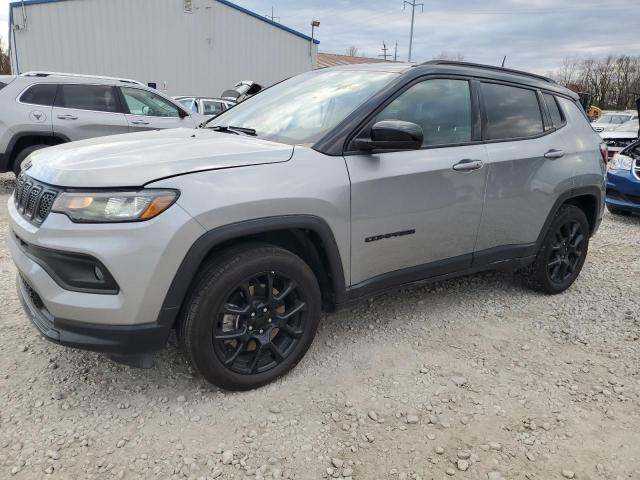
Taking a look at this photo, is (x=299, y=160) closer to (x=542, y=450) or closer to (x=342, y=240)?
(x=342, y=240)

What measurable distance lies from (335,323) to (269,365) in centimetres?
89

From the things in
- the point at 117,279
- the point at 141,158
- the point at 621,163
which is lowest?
the point at 621,163

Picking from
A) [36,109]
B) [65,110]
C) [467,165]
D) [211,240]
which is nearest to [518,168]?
[467,165]

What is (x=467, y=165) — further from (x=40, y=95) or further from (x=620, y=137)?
(x=620, y=137)

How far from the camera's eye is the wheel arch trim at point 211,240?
7.32 ft

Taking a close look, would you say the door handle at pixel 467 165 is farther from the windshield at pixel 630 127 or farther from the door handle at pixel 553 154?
the windshield at pixel 630 127

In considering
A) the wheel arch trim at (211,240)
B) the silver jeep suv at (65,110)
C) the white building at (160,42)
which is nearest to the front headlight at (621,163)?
the wheel arch trim at (211,240)

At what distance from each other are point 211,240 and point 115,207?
42 centimetres

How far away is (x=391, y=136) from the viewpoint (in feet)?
8.51

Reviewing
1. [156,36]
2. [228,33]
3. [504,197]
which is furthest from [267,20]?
[504,197]

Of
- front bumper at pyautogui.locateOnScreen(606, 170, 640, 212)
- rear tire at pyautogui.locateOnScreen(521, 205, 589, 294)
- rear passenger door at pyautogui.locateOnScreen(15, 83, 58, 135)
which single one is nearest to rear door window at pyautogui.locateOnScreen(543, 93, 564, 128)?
rear tire at pyautogui.locateOnScreen(521, 205, 589, 294)

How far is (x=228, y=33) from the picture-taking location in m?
21.9

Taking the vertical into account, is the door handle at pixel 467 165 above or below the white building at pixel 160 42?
below

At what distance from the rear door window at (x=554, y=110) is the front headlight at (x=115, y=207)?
3156 millimetres
